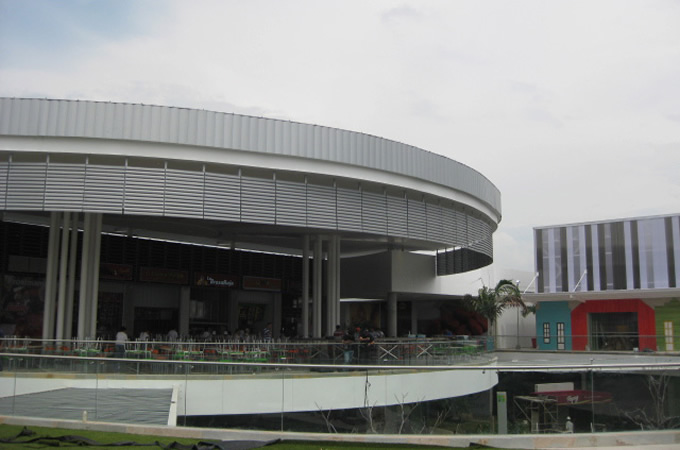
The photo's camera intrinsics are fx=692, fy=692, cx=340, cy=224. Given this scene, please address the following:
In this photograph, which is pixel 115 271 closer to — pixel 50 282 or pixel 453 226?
pixel 50 282

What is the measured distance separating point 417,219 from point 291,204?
5.46 metres

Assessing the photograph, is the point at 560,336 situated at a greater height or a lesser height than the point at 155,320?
lesser

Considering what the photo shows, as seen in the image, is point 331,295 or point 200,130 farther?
A: point 331,295

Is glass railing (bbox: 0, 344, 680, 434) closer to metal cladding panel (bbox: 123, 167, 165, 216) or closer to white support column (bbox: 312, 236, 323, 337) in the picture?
metal cladding panel (bbox: 123, 167, 165, 216)

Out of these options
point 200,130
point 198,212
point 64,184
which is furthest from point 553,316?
point 64,184

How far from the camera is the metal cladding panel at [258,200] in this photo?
20906mm

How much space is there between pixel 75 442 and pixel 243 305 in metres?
28.2

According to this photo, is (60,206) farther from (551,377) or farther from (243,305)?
(243,305)

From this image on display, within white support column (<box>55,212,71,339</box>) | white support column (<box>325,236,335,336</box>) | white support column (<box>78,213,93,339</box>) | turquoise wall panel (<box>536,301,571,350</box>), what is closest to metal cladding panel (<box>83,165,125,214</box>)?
white support column (<box>78,213,93,339</box>)

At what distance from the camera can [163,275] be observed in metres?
Answer: 33.1

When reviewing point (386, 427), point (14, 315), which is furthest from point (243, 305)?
point (386, 427)

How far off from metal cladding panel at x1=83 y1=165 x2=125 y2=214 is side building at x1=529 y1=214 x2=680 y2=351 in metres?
25.7

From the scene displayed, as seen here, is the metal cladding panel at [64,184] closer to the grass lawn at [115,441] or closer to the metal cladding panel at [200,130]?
the metal cladding panel at [200,130]

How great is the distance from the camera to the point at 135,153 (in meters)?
20.0
